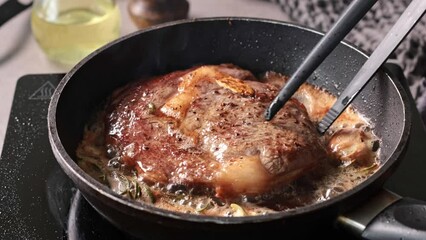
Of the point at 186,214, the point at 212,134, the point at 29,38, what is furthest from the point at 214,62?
the point at 29,38

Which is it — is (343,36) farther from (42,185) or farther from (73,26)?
(73,26)

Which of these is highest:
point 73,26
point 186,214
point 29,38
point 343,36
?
point 343,36

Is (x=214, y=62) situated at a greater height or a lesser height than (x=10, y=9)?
greater

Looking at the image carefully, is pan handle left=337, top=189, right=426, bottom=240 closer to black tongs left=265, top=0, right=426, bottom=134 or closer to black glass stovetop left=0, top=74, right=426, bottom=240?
black glass stovetop left=0, top=74, right=426, bottom=240

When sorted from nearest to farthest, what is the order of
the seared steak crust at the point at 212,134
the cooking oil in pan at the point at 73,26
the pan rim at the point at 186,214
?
1. the pan rim at the point at 186,214
2. the seared steak crust at the point at 212,134
3. the cooking oil in pan at the point at 73,26

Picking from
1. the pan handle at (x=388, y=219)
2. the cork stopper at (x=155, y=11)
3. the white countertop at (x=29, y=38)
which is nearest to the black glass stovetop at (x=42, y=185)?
the pan handle at (x=388, y=219)

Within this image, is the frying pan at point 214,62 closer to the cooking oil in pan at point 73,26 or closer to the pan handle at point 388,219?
the pan handle at point 388,219
